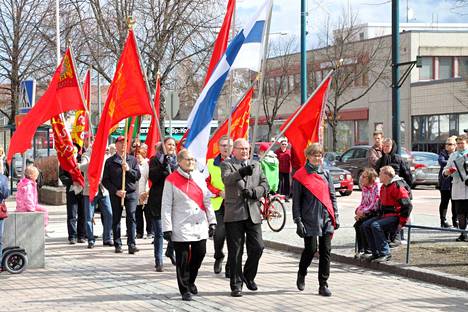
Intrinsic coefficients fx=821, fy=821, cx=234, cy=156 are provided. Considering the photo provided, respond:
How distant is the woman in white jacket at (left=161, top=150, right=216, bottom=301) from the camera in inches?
360

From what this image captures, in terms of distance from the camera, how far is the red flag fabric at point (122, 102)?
445 inches

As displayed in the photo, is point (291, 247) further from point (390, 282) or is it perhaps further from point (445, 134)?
point (445, 134)

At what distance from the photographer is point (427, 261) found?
36.7ft

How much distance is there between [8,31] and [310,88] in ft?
87.2

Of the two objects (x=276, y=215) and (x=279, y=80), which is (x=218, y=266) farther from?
(x=279, y=80)

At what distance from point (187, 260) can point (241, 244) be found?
0.65m

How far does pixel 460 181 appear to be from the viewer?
1348cm

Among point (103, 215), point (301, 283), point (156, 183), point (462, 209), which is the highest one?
point (156, 183)

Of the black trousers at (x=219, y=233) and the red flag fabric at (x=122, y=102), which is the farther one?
the red flag fabric at (x=122, y=102)

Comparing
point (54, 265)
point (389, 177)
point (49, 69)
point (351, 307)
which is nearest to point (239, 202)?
point (351, 307)

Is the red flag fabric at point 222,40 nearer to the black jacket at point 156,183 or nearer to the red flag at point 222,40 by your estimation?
the red flag at point 222,40

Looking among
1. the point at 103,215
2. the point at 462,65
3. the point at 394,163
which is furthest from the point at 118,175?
the point at 462,65

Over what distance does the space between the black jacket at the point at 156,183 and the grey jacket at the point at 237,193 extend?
7.53 feet

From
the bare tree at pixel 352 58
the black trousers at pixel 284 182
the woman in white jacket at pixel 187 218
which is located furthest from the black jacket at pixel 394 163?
the bare tree at pixel 352 58
